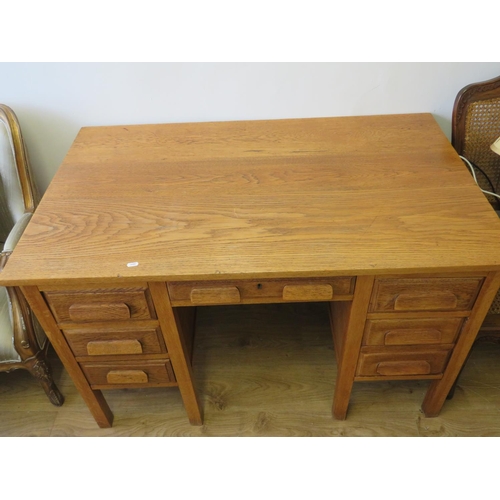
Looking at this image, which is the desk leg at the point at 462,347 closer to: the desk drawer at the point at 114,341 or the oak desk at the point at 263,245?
the oak desk at the point at 263,245

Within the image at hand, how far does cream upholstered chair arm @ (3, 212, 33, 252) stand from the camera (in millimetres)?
1081

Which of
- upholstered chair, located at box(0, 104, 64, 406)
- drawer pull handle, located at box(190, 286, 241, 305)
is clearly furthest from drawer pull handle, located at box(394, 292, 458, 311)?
upholstered chair, located at box(0, 104, 64, 406)

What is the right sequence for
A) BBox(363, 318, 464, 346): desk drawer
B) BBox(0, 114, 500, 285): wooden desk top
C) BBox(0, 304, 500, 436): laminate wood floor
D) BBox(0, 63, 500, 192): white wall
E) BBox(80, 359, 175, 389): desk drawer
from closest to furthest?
BBox(0, 114, 500, 285): wooden desk top
BBox(363, 318, 464, 346): desk drawer
BBox(80, 359, 175, 389): desk drawer
BBox(0, 63, 500, 192): white wall
BBox(0, 304, 500, 436): laminate wood floor

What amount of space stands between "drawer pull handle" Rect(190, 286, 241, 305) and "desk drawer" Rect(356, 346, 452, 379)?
39cm

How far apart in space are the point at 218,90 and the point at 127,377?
84 centimetres

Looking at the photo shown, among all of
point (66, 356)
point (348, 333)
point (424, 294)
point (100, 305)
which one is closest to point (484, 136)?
point (424, 294)

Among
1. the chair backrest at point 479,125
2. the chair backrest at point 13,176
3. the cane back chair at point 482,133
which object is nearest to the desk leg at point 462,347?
the cane back chair at point 482,133

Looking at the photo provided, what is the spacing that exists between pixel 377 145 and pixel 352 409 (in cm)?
81

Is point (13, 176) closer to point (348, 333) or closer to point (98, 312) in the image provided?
point (98, 312)

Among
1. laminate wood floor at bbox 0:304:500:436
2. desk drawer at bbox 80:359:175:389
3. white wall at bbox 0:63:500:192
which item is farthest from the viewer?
laminate wood floor at bbox 0:304:500:436

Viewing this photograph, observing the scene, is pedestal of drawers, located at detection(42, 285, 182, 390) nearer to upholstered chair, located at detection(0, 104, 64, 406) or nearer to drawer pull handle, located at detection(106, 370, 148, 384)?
drawer pull handle, located at detection(106, 370, 148, 384)
